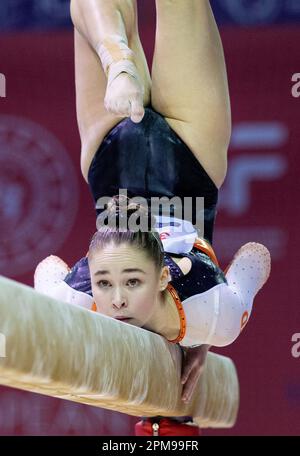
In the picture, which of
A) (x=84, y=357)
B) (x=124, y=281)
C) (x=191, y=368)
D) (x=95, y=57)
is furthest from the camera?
(x=95, y=57)

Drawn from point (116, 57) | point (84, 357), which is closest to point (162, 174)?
point (116, 57)

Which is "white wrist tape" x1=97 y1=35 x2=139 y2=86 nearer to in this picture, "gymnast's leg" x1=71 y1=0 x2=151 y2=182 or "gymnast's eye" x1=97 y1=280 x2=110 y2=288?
"gymnast's leg" x1=71 y1=0 x2=151 y2=182

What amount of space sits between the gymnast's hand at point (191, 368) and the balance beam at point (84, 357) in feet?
0.14

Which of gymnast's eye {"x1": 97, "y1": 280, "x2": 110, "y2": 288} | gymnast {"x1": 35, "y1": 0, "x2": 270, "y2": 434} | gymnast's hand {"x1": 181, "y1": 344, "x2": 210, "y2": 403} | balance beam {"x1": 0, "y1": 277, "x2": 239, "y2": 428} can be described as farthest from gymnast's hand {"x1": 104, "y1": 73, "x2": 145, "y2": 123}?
gymnast's hand {"x1": 181, "y1": 344, "x2": 210, "y2": 403}

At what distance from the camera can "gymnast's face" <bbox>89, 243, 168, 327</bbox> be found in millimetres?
2725

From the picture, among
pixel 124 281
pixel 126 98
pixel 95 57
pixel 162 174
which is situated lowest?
pixel 124 281

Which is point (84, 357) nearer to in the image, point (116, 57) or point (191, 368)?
point (191, 368)

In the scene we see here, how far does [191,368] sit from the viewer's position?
3.07m

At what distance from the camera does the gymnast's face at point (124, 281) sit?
8.94ft

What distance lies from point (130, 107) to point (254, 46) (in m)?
2.67

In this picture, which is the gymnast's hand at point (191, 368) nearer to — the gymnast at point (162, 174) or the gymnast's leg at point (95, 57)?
the gymnast at point (162, 174)

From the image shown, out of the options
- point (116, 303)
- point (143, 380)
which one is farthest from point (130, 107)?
point (143, 380)

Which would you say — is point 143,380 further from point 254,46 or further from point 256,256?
point 254,46

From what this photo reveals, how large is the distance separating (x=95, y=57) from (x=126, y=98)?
0.71 m
